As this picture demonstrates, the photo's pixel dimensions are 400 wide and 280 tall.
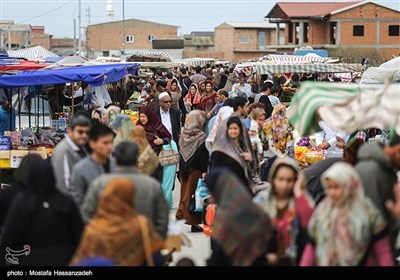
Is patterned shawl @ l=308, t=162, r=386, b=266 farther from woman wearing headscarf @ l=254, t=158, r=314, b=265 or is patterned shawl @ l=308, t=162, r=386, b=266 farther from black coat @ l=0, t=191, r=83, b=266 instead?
A: black coat @ l=0, t=191, r=83, b=266

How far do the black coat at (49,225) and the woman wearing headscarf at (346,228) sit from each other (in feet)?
5.48

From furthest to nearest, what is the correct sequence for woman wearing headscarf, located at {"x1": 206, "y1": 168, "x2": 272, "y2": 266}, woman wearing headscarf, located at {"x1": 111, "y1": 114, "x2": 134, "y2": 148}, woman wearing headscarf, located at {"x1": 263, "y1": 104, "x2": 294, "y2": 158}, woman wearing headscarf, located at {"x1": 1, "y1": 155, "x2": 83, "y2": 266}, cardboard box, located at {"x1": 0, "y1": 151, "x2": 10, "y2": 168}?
cardboard box, located at {"x1": 0, "y1": 151, "x2": 10, "y2": 168} < woman wearing headscarf, located at {"x1": 263, "y1": 104, "x2": 294, "y2": 158} < woman wearing headscarf, located at {"x1": 111, "y1": 114, "x2": 134, "y2": 148} < woman wearing headscarf, located at {"x1": 1, "y1": 155, "x2": 83, "y2": 266} < woman wearing headscarf, located at {"x1": 206, "y1": 168, "x2": 272, "y2": 266}

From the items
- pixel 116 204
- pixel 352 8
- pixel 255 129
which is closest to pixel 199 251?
pixel 255 129

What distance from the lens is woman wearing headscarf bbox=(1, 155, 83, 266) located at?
23.7 feet

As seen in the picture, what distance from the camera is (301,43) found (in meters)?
82.5

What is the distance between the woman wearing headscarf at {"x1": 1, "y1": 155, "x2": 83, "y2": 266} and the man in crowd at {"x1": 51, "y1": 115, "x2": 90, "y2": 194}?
925 millimetres

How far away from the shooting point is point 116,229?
6523 millimetres

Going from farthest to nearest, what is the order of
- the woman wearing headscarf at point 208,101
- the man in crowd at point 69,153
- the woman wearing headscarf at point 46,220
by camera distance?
the woman wearing headscarf at point 208,101
the man in crowd at point 69,153
the woman wearing headscarf at point 46,220

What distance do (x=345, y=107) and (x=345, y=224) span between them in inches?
79.9

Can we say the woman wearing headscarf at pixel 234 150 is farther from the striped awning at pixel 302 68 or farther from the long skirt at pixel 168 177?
Result: the striped awning at pixel 302 68

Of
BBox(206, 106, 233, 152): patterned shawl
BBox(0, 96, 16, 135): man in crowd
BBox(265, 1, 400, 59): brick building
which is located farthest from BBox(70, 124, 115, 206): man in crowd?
BBox(265, 1, 400, 59): brick building

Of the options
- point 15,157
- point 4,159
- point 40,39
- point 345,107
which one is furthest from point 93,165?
point 40,39

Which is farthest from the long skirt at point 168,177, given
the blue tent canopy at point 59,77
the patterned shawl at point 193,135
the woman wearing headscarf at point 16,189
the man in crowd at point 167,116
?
the woman wearing headscarf at point 16,189

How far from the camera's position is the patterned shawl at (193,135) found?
13.0 metres
